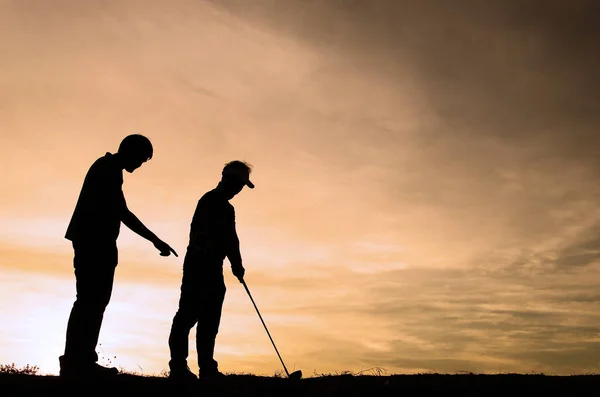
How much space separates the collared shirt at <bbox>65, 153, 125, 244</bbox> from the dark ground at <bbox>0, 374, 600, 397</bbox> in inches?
62.5

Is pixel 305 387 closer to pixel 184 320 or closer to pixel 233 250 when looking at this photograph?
pixel 184 320

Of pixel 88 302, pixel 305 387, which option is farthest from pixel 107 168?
pixel 305 387

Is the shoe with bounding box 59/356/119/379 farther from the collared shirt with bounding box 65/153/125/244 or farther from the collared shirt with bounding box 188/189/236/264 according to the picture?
the collared shirt with bounding box 188/189/236/264

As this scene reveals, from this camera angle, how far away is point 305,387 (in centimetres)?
721

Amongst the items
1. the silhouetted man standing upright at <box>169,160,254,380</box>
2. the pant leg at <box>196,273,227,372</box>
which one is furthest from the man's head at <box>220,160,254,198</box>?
the pant leg at <box>196,273,227,372</box>

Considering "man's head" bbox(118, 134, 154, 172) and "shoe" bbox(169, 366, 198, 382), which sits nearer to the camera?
"man's head" bbox(118, 134, 154, 172)

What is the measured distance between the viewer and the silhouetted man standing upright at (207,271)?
8797mm

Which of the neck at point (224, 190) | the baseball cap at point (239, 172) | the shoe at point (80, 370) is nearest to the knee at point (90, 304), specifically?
the shoe at point (80, 370)

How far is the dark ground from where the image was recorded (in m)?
6.59

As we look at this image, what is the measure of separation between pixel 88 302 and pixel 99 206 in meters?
1.08

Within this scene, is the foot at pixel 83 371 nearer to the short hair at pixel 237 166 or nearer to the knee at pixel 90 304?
the knee at pixel 90 304

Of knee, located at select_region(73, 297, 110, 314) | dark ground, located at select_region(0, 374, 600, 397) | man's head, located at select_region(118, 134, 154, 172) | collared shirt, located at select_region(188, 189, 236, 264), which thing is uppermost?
man's head, located at select_region(118, 134, 154, 172)

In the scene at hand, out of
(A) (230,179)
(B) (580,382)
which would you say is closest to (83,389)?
(A) (230,179)

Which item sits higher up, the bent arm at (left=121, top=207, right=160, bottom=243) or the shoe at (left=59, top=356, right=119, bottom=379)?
the bent arm at (left=121, top=207, right=160, bottom=243)
